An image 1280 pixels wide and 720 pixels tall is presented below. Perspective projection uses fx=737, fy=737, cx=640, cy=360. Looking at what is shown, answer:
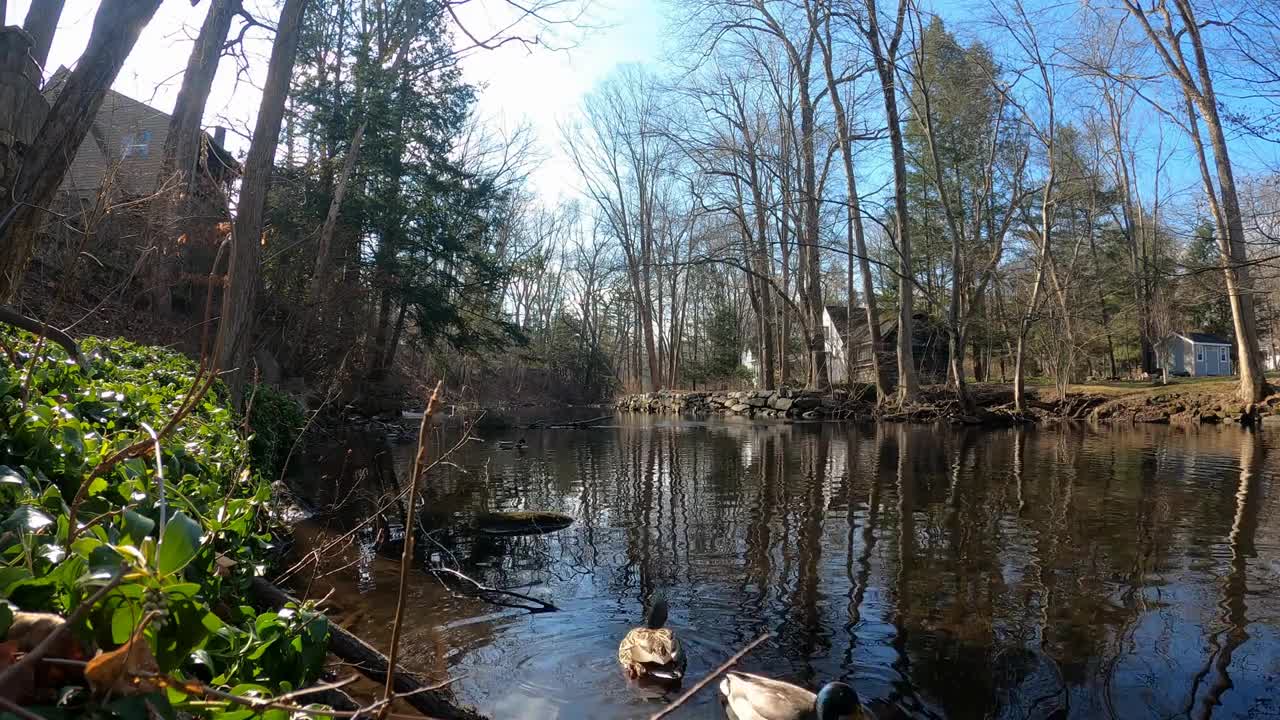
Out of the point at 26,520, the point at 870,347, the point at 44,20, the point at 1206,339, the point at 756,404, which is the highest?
the point at 1206,339

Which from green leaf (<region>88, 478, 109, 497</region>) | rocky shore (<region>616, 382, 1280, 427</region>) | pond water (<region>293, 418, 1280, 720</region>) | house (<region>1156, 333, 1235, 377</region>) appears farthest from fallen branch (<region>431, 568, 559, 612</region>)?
house (<region>1156, 333, 1235, 377</region>)

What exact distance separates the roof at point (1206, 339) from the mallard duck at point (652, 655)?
57.0 meters

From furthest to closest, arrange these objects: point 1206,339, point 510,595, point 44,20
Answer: point 1206,339, point 510,595, point 44,20

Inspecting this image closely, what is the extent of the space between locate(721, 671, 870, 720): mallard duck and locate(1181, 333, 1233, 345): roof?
57.2 metres

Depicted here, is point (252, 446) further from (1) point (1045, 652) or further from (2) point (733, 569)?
(1) point (1045, 652)

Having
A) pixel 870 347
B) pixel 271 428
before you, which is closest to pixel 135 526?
pixel 271 428

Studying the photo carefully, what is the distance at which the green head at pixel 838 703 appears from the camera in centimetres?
365

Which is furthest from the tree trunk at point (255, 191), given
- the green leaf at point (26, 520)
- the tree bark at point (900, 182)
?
the tree bark at point (900, 182)

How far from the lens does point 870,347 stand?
32.1 meters

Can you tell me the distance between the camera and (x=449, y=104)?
24359 millimetres

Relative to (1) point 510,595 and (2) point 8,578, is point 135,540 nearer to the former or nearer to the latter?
(2) point 8,578

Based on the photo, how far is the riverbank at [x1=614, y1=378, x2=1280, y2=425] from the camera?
21.7m

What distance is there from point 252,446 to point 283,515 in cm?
87

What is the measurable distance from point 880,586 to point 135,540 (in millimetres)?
5714
